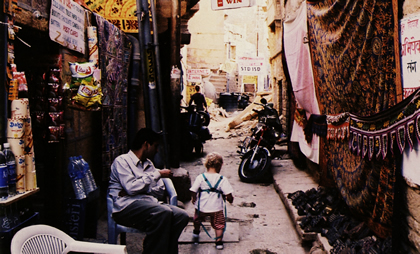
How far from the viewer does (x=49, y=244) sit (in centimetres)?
233

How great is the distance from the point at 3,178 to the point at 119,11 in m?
4.16

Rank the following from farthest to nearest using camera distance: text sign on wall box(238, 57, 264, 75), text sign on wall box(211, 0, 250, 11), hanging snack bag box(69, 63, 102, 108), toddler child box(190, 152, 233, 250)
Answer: text sign on wall box(238, 57, 264, 75), text sign on wall box(211, 0, 250, 11), toddler child box(190, 152, 233, 250), hanging snack bag box(69, 63, 102, 108)

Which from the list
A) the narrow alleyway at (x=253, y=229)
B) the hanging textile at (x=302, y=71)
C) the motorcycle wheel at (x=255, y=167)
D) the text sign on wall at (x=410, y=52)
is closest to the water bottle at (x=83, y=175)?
the narrow alleyway at (x=253, y=229)

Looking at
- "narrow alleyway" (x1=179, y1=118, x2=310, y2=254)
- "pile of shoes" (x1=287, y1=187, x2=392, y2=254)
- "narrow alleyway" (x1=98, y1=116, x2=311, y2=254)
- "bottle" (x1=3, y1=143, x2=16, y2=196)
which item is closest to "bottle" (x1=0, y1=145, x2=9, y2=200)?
"bottle" (x1=3, y1=143, x2=16, y2=196)

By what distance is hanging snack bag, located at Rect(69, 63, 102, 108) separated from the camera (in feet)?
12.0

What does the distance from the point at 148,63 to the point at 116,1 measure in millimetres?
1178

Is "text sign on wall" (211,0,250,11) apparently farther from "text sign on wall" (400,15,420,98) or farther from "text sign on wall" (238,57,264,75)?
"text sign on wall" (238,57,264,75)

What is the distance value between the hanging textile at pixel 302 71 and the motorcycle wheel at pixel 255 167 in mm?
976

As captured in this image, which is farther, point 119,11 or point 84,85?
point 119,11

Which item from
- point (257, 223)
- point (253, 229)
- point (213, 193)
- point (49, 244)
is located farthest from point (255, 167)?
point (49, 244)

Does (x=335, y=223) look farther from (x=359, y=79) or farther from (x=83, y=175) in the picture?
(x=83, y=175)

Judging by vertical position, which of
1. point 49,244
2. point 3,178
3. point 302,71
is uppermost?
point 302,71

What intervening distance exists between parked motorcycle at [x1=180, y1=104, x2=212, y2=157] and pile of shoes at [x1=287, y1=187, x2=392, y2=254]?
447 centimetres

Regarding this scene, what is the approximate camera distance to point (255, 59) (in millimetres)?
17453
